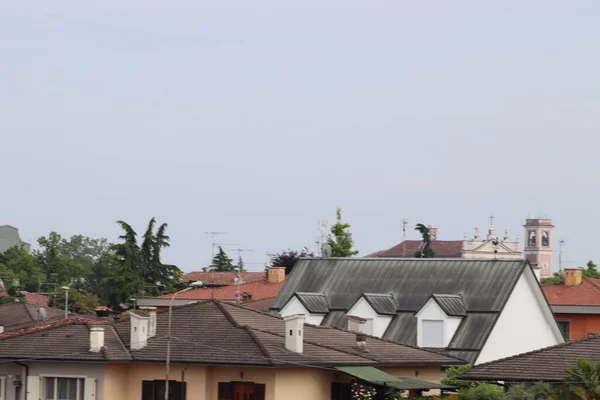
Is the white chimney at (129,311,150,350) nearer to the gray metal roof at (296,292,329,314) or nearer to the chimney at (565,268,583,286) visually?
the gray metal roof at (296,292,329,314)

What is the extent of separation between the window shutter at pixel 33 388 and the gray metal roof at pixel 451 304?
73.9 feet

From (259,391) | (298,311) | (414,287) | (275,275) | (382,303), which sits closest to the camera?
(259,391)

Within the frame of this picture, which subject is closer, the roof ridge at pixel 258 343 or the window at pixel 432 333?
the roof ridge at pixel 258 343

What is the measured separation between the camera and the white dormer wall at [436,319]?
6681cm

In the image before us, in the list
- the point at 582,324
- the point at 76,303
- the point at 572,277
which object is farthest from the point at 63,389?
the point at 76,303

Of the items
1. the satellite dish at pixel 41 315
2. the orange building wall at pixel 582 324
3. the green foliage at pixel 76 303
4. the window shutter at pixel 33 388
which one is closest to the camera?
the window shutter at pixel 33 388

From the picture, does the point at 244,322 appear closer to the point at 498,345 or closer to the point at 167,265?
the point at 498,345

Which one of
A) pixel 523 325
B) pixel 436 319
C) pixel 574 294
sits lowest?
pixel 523 325

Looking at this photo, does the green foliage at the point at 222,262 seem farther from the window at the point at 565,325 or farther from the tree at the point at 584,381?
the tree at the point at 584,381

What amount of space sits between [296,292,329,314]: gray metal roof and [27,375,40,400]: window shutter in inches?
874

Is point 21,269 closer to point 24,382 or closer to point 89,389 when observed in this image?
point 24,382

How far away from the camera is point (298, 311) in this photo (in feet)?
233

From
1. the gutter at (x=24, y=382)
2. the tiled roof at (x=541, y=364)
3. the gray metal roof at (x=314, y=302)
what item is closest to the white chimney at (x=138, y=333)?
the gutter at (x=24, y=382)

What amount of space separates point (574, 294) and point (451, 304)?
61.6ft
